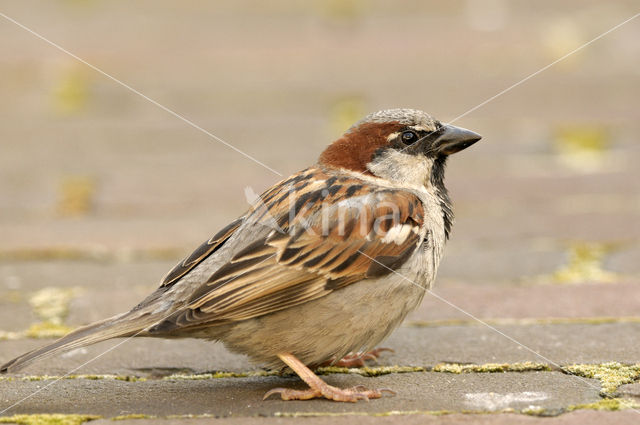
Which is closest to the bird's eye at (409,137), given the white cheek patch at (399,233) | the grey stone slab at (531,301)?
the white cheek patch at (399,233)

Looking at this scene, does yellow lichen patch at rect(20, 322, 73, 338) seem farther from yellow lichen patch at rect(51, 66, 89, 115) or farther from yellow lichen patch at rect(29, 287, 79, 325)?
yellow lichen patch at rect(51, 66, 89, 115)

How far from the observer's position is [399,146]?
170 inches

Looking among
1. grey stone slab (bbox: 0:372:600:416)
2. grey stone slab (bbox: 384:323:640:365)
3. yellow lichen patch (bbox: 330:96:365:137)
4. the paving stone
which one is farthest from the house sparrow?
yellow lichen patch (bbox: 330:96:365:137)

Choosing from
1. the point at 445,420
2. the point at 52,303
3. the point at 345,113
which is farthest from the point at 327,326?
the point at 345,113

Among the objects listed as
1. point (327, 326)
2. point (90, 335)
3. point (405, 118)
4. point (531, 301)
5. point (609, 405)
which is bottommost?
point (609, 405)

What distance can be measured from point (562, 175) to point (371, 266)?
9.94 feet

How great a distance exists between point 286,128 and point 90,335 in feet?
13.4

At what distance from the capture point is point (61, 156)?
684 centimetres

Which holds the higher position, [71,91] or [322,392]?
[71,91]

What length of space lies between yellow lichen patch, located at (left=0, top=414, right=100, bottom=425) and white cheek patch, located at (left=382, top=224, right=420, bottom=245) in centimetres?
136

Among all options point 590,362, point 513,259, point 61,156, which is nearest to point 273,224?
point 590,362

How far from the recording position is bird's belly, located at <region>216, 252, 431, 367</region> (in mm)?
3562

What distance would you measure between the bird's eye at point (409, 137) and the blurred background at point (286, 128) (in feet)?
2.46

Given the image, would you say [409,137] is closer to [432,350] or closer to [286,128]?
[432,350]
